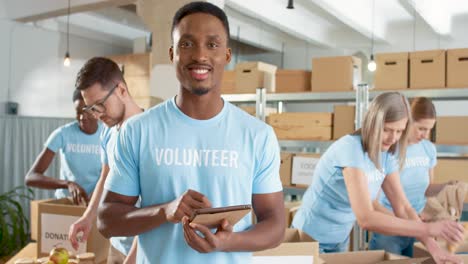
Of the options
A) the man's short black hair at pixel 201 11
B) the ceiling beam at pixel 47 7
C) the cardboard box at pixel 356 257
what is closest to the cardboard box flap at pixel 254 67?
the ceiling beam at pixel 47 7

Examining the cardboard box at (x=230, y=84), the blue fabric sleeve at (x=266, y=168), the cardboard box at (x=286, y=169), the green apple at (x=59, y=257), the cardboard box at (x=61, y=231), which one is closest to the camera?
the blue fabric sleeve at (x=266, y=168)

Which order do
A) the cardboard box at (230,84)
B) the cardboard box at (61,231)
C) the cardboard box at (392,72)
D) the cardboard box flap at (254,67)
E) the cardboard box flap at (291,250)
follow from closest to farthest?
the cardboard box flap at (291,250)
the cardboard box at (61,231)
the cardboard box at (392,72)
the cardboard box flap at (254,67)
the cardboard box at (230,84)

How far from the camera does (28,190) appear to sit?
242 inches

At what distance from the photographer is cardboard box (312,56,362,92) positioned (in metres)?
3.69

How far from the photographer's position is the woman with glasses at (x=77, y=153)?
9.91 ft

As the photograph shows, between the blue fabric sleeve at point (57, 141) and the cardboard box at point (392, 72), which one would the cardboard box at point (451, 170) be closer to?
the cardboard box at point (392, 72)

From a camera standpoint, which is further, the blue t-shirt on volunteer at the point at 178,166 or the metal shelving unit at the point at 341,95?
the metal shelving unit at the point at 341,95

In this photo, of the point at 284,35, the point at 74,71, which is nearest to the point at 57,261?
the point at 74,71

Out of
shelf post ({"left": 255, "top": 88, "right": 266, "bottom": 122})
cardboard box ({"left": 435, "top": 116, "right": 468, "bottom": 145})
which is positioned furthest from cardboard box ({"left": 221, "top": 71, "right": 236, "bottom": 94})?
cardboard box ({"left": 435, "top": 116, "right": 468, "bottom": 145})

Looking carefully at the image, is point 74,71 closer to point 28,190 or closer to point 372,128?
point 28,190

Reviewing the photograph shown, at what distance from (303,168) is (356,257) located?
6.66 feet

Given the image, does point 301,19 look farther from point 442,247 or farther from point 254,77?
point 442,247

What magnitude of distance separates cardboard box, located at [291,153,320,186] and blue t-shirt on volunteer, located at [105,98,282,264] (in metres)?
2.60

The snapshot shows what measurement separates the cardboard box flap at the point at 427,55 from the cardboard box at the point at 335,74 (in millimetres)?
484
